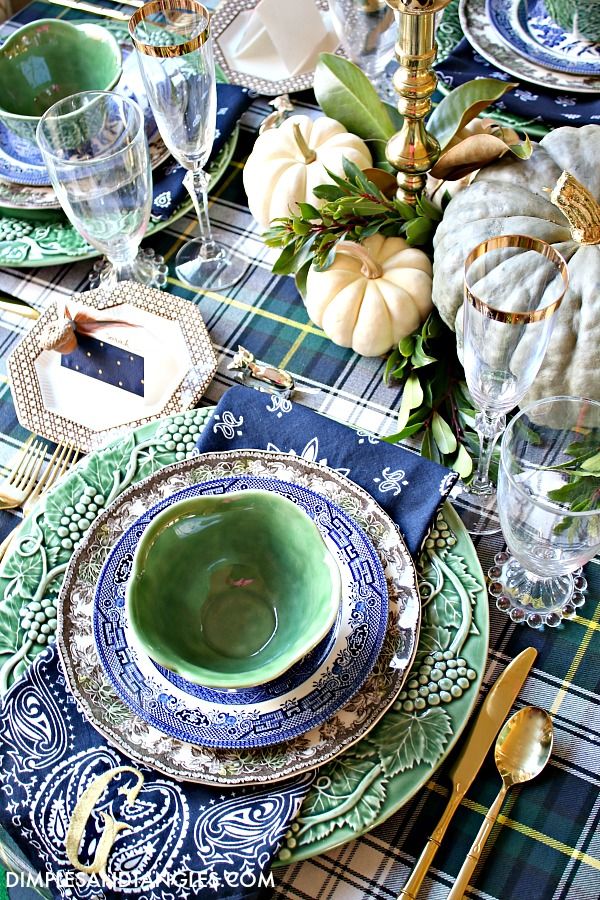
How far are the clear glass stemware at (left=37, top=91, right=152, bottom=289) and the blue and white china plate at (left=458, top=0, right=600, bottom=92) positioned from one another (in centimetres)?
47

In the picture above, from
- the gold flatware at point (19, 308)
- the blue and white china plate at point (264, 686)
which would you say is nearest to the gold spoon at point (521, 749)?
the blue and white china plate at point (264, 686)

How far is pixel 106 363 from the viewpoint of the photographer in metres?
0.95

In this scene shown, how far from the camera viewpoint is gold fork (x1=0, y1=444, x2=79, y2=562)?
85 cm

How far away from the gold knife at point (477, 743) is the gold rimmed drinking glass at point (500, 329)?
143mm

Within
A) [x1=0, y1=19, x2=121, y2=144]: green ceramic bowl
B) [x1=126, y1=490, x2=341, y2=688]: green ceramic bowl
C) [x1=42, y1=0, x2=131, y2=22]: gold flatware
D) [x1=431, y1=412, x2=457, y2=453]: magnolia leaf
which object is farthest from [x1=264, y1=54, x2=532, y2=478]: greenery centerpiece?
[x1=42, y1=0, x2=131, y2=22]: gold flatware

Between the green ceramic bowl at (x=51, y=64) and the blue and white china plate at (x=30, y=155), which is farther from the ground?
the green ceramic bowl at (x=51, y=64)

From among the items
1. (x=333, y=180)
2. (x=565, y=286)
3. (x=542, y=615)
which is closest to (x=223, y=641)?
(x=542, y=615)

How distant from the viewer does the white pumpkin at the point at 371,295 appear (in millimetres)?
908

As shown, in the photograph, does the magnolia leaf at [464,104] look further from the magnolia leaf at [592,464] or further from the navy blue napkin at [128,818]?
the navy blue napkin at [128,818]

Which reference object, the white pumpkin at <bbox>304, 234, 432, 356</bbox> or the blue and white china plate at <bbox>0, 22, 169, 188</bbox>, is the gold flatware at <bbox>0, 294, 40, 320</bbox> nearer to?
the blue and white china plate at <bbox>0, 22, 169, 188</bbox>

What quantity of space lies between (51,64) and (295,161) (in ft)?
1.19

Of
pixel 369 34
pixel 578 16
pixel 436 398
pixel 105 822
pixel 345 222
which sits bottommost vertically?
pixel 105 822

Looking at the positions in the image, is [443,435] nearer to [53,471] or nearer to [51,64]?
[53,471]

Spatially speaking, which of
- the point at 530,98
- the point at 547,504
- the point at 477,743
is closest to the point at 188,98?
the point at 530,98
